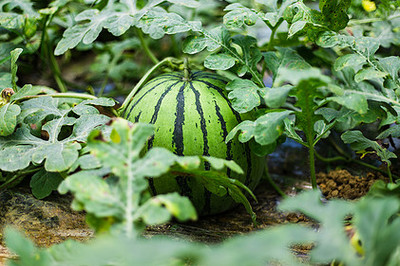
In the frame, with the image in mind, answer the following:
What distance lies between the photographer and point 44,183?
1.52m

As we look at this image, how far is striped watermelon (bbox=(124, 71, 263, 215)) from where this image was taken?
1.49m

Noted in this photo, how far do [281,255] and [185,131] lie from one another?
2.88ft

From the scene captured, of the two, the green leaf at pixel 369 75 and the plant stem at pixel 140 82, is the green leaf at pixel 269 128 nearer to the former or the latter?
the green leaf at pixel 369 75

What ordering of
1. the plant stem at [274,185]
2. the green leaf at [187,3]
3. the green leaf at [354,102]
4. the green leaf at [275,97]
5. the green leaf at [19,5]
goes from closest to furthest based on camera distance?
1. the green leaf at [275,97]
2. the green leaf at [354,102]
3. the green leaf at [187,3]
4. the plant stem at [274,185]
5. the green leaf at [19,5]

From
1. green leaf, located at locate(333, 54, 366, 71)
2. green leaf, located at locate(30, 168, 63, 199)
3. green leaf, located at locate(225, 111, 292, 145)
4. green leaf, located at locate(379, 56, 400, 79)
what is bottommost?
green leaf, located at locate(30, 168, 63, 199)

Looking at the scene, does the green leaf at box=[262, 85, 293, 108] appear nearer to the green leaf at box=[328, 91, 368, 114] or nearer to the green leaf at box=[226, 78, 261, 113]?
the green leaf at box=[328, 91, 368, 114]

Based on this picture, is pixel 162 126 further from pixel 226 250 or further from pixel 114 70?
pixel 114 70

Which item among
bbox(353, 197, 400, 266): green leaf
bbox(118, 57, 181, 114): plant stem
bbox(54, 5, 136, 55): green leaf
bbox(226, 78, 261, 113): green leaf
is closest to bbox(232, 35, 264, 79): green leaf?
bbox(226, 78, 261, 113): green leaf

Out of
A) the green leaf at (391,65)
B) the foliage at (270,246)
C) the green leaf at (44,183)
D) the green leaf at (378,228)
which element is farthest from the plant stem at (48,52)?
the green leaf at (378,228)

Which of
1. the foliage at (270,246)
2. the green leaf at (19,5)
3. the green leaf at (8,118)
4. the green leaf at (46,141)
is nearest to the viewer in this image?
the foliage at (270,246)

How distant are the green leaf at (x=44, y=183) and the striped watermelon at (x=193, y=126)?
38 centimetres

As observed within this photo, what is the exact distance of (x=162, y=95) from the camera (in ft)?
5.17

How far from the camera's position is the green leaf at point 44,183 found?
59.9 inches

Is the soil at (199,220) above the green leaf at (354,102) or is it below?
below
